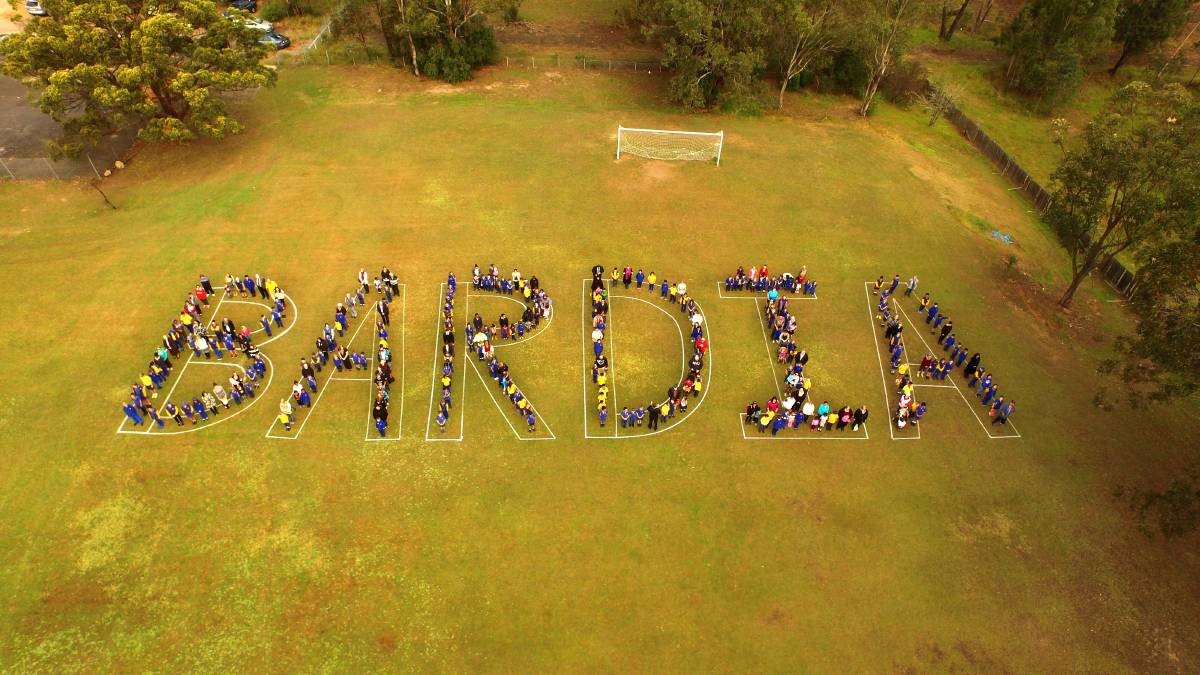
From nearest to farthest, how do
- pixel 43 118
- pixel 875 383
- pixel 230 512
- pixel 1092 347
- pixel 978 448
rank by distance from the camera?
pixel 230 512 → pixel 978 448 → pixel 875 383 → pixel 1092 347 → pixel 43 118

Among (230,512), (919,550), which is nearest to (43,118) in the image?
(230,512)

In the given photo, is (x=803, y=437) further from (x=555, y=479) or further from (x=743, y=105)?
(x=743, y=105)

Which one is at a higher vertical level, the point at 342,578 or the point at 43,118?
the point at 43,118

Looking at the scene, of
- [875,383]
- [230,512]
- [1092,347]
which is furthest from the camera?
[1092,347]

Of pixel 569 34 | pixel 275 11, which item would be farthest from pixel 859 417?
pixel 275 11

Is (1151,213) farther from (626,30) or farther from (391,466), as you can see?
(626,30)

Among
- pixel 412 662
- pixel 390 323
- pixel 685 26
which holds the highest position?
pixel 685 26

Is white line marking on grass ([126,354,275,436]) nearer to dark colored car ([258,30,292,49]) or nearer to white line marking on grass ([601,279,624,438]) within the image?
white line marking on grass ([601,279,624,438])
